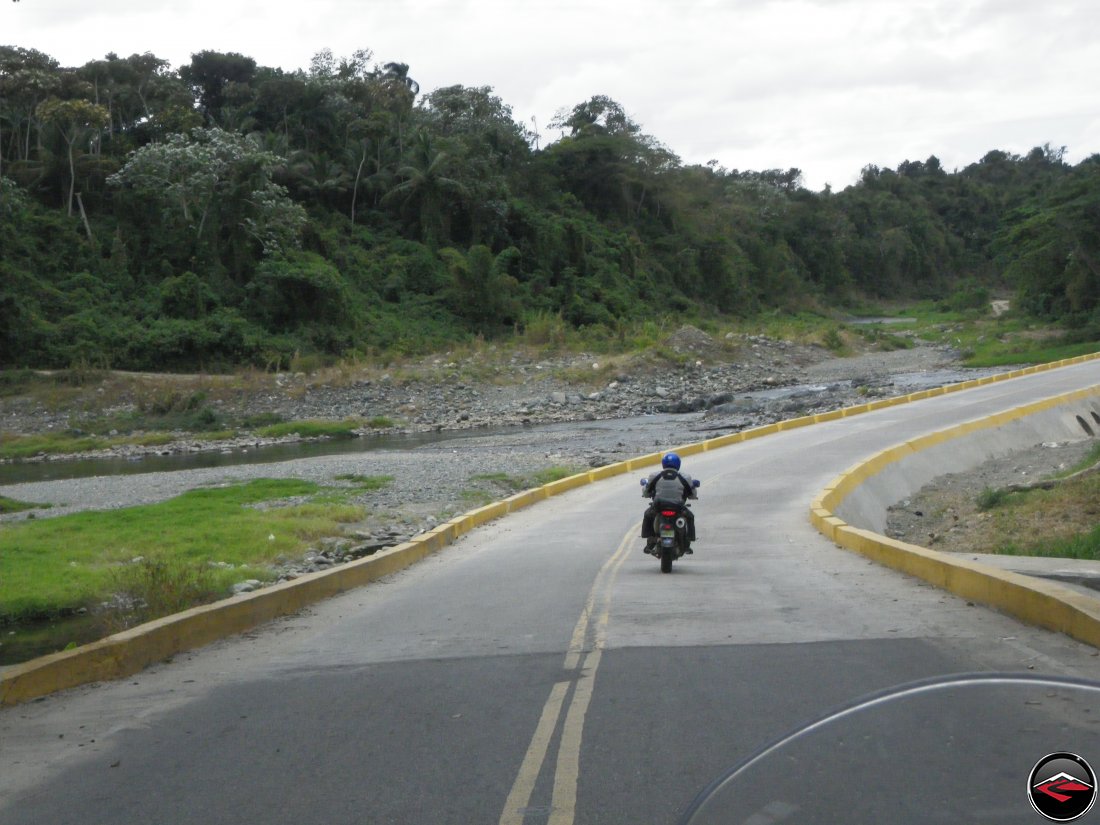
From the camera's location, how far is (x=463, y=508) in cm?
2136

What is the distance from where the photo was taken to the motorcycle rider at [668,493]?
1255 centimetres

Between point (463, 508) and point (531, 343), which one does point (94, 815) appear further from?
point (531, 343)

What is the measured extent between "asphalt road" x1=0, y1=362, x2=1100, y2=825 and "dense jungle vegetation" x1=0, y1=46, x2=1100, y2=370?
1840 inches

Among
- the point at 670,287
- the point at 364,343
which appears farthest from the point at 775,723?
the point at 670,287

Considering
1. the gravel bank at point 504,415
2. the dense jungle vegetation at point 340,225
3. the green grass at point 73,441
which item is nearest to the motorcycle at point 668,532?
the gravel bank at point 504,415

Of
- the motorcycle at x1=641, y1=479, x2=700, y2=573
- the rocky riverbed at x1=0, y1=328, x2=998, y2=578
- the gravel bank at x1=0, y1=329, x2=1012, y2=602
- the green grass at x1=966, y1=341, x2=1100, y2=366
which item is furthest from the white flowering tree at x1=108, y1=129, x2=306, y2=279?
the motorcycle at x1=641, y1=479, x2=700, y2=573

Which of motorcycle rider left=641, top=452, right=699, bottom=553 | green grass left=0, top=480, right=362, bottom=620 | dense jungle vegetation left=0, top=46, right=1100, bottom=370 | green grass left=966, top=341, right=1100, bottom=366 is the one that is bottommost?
green grass left=0, top=480, right=362, bottom=620

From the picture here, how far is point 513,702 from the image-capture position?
6.53 m

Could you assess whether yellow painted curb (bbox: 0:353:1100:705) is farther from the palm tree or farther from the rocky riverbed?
the palm tree

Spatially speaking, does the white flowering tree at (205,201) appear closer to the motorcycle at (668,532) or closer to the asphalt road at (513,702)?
the motorcycle at (668,532)

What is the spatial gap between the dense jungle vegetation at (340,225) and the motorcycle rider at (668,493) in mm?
44881

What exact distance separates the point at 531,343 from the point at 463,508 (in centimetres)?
4213

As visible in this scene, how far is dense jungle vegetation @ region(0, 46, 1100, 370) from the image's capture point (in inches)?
2260

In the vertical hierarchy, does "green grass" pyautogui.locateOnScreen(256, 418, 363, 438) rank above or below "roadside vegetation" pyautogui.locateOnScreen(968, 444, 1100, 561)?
below
